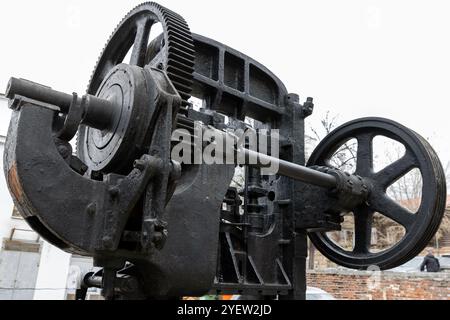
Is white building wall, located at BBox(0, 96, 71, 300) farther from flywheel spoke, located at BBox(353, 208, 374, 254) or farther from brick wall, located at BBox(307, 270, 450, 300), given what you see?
flywheel spoke, located at BBox(353, 208, 374, 254)

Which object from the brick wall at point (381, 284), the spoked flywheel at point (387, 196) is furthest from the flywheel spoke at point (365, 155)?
the brick wall at point (381, 284)

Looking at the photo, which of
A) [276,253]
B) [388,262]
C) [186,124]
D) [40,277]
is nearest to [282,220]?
[276,253]

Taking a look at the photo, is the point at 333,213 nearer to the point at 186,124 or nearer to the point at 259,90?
the point at 259,90

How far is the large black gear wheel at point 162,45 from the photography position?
2830 mm

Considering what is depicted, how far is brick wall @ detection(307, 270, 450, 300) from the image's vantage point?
1054 cm

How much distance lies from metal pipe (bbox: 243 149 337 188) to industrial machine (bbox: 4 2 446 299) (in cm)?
1

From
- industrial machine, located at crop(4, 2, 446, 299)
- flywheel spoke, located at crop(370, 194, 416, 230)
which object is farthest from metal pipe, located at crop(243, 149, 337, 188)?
flywheel spoke, located at crop(370, 194, 416, 230)

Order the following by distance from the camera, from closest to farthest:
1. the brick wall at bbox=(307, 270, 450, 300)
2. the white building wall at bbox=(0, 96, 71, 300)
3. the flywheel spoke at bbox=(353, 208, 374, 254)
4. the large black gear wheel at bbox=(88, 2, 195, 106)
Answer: the large black gear wheel at bbox=(88, 2, 195, 106)
the flywheel spoke at bbox=(353, 208, 374, 254)
the brick wall at bbox=(307, 270, 450, 300)
the white building wall at bbox=(0, 96, 71, 300)

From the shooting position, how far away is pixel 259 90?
4.27m

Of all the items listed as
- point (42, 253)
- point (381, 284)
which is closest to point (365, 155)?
point (381, 284)

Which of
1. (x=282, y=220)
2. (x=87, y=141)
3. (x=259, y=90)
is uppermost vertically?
(x=259, y=90)

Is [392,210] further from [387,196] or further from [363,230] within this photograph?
[363,230]

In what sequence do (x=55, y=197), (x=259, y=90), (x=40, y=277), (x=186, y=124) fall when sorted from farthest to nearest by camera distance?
(x=40, y=277) < (x=259, y=90) < (x=186, y=124) < (x=55, y=197)

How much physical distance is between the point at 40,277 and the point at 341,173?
40.7ft
